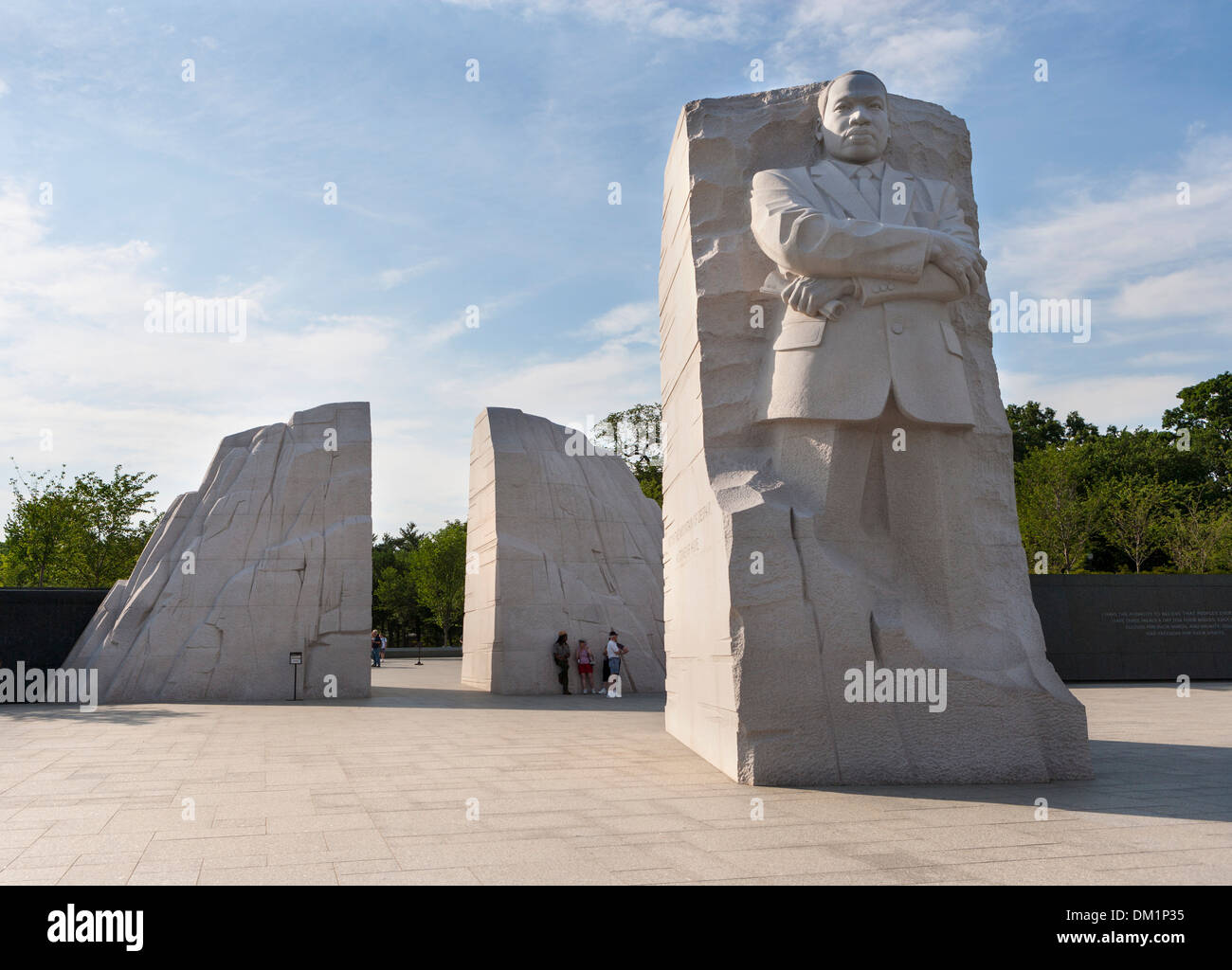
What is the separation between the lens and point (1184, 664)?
62.5ft

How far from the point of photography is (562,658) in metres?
17.1

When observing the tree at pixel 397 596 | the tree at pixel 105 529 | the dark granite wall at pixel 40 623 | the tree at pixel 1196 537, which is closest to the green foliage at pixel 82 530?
the tree at pixel 105 529

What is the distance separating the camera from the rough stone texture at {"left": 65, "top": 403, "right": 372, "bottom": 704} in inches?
595

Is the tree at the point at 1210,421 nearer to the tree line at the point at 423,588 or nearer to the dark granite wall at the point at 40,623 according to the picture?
the tree line at the point at 423,588

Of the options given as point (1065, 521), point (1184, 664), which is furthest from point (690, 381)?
point (1065, 521)

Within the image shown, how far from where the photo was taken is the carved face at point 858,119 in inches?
292

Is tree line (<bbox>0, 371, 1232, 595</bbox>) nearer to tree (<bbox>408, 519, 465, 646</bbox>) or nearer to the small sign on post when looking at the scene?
tree (<bbox>408, 519, 465, 646</bbox>)

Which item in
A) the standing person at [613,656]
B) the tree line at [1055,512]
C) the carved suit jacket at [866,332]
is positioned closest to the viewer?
the carved suit jacket at [866,332]

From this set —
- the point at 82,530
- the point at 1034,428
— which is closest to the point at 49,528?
the point at 82,530

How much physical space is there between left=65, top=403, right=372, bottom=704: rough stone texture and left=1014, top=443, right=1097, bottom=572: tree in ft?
83.6

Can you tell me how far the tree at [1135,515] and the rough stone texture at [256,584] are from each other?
27.5m

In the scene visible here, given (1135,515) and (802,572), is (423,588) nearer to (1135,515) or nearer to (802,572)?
(1135,515)

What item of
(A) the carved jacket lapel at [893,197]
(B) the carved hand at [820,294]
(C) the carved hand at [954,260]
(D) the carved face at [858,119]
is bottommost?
(B) the carved hand at [820,294]

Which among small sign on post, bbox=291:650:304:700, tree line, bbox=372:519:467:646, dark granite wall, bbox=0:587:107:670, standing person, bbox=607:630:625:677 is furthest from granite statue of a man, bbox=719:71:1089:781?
tree line, bbox=372:519:467:646
